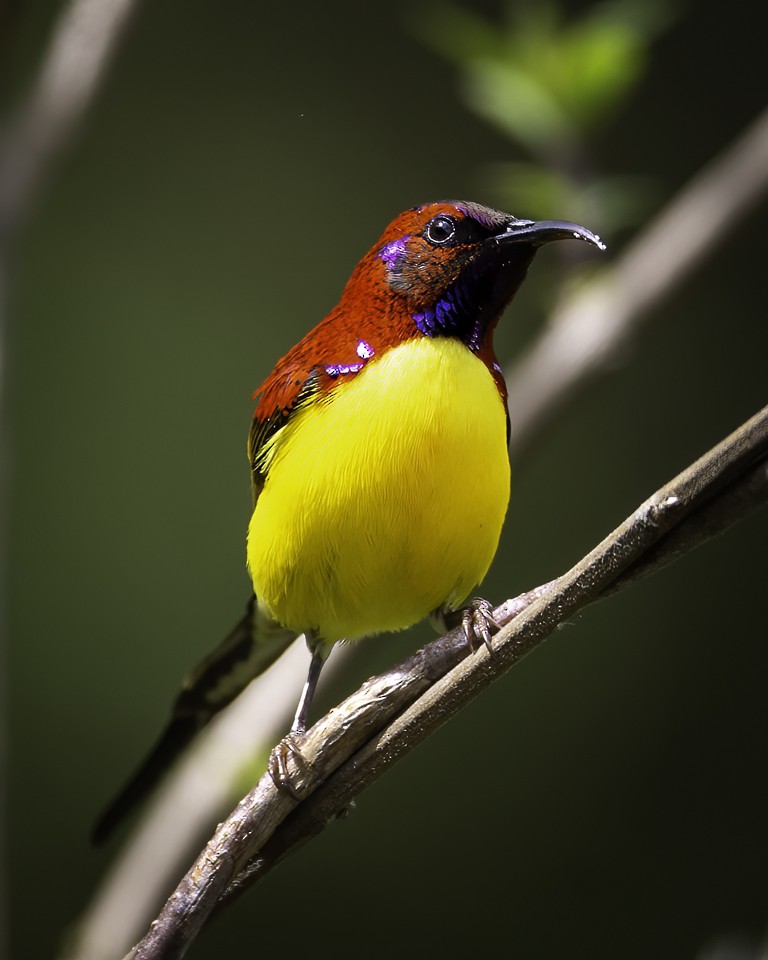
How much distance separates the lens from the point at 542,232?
124 centimetres

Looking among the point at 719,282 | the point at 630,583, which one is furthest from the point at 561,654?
the point at 630,583

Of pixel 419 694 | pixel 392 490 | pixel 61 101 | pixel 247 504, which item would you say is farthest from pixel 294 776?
pixel 247 504

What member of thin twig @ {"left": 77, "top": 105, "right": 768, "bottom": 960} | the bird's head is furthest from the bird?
thin twig @ {"left": 77, "top": 105, "right": 768, "bottom": 960}

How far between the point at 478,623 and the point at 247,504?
175 cm

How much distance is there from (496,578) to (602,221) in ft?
3.29

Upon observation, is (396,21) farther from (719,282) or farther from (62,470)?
(62,470)

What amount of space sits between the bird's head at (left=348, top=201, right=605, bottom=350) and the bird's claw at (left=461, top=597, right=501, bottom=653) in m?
0.27

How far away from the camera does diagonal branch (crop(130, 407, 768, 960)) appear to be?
Answer: 0.82 meters

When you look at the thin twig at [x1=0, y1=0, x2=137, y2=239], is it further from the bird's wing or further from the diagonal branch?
the diagonal branch

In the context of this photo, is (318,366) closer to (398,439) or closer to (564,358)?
(398,439)

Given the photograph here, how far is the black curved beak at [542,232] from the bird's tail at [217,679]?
605 millimetres

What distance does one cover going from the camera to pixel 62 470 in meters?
3.27

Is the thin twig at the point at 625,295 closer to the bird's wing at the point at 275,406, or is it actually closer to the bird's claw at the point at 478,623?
the bird's wing at the point at 275,406

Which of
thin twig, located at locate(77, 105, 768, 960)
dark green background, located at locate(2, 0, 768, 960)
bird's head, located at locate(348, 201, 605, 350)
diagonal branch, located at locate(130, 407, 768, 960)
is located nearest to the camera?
diagonal branch, located at locate(130, 407, 768, 960)
